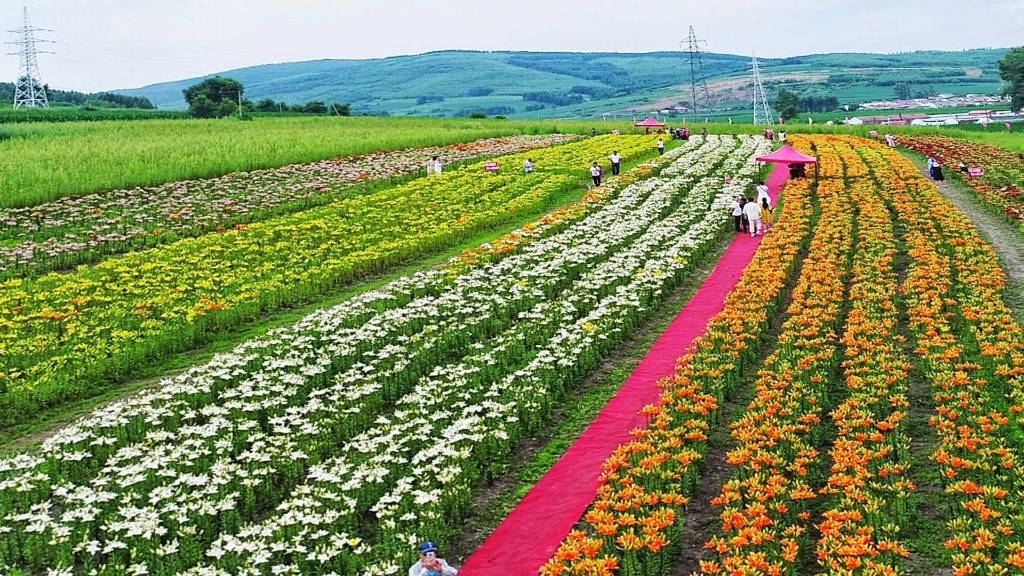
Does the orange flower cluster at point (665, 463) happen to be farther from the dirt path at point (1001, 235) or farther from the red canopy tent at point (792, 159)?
the red canopy tent at point (792, 159)

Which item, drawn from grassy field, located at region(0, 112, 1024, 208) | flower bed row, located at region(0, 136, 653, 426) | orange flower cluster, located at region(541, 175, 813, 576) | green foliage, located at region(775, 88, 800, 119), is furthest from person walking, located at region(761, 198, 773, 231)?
green foliage, located at region(775, 88, 800, 119)

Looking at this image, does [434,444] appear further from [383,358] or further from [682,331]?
[682,331]

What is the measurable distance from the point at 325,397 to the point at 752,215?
1939 cm

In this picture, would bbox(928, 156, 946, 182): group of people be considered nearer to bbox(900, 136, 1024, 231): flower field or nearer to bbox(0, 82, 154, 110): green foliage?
bbox(900, 136, 1024, 231): flower field

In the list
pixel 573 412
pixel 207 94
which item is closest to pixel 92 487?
pixel 573 412

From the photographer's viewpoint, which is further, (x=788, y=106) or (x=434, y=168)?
(x=788, y=106)

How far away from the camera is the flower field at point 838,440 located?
34.3ft

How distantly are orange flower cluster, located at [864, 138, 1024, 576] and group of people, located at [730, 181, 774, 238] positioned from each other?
5326 mm

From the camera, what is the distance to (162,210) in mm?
38031

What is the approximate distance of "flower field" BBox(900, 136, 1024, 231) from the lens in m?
34.1

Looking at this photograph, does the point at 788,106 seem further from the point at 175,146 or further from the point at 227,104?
the point at 175,146

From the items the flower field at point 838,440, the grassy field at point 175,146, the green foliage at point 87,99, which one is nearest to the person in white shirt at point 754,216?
the flower field at point 838,440


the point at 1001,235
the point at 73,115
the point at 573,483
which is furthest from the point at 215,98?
the point at 573,483

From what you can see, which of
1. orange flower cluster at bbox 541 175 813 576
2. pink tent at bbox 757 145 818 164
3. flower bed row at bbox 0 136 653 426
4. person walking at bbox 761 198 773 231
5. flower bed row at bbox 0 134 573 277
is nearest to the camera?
orange flower cluster at bbox 541 175 813 576
